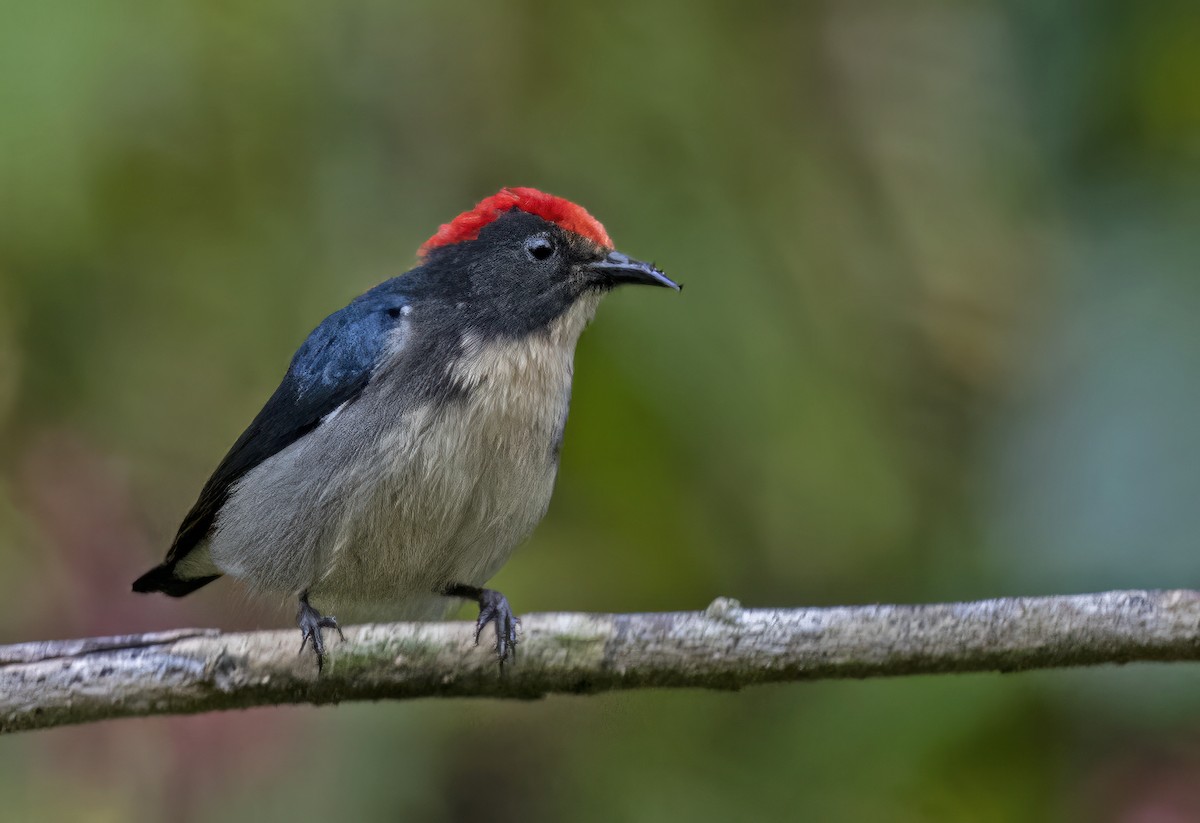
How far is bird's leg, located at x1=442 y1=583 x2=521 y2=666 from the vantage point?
11.1 feet

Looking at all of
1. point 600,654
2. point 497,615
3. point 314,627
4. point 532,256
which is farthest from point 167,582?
point 600,654

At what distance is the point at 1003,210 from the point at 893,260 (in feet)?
1.46

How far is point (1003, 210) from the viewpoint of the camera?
4.90 m

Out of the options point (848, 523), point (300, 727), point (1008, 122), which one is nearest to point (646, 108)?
point (1008, 122)

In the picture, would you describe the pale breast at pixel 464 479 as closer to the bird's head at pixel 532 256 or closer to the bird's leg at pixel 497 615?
the bird's leg at pixel 497 615

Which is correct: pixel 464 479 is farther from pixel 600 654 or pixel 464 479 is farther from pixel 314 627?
pixel 600 654

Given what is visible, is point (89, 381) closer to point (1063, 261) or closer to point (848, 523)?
point (848, 523)

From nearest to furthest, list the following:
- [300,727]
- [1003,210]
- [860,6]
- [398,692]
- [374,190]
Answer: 1. [398,692]
2. [300,727]
3. [374,190]
4. [1003,210]
5. [860,6]

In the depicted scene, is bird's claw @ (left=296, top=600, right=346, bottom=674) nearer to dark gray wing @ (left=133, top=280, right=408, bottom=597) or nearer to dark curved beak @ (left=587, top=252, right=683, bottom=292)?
dark gray wing @ (left=133, top=280, right=408, bottom=597)

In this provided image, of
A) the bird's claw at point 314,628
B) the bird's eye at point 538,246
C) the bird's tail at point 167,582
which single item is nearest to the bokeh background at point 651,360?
the bird's tail at point 167,582

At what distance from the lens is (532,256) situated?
448 cm

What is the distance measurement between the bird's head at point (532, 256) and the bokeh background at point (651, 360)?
137 millimetres

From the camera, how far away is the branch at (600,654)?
3078 mm

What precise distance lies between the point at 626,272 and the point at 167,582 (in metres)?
1.93
